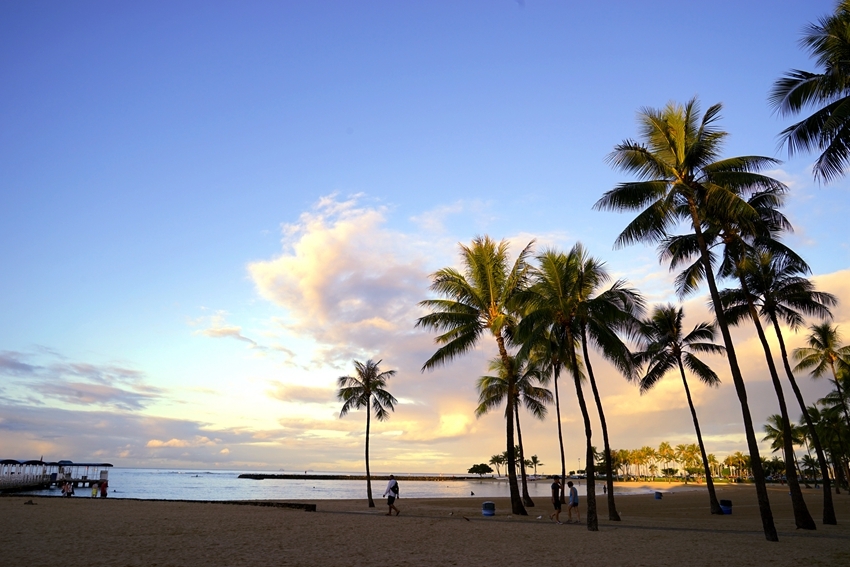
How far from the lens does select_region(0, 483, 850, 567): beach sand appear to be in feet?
40.3

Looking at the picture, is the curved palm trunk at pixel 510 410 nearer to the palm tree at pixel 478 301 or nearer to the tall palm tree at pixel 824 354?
the palm tree at pixel 478 301

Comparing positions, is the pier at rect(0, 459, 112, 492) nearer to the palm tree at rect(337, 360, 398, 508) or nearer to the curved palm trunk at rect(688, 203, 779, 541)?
the palm tree at rect(337, 360, 398, 508)

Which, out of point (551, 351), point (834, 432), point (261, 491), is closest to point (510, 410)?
point (551, 351)

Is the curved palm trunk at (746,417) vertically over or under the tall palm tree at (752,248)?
under

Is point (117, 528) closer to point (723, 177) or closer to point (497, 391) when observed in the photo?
point (723, 177)

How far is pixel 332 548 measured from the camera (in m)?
14.1

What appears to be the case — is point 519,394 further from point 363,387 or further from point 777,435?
Result: point 777,435

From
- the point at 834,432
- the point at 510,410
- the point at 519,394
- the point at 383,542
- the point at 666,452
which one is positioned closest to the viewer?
the point at 383,542

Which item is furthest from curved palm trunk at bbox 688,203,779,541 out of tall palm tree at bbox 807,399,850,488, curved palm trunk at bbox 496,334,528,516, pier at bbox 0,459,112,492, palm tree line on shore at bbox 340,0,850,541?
pier at bbox 0,459,112,492

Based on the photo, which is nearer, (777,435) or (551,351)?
(551,351)

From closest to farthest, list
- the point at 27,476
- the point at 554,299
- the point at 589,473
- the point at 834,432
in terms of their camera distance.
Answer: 1. the point at 589,473
2. the point at 554,299
3. the point at 834,432
4. the point at 27,476

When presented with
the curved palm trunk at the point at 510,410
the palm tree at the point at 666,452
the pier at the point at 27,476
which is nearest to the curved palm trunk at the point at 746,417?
the curved palm trunk at the point at 510,410

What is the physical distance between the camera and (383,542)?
1576cm

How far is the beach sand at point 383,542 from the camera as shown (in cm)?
1229
